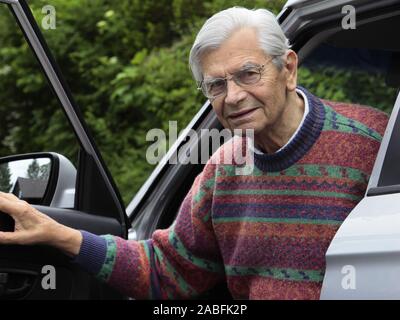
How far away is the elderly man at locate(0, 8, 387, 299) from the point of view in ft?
7.88

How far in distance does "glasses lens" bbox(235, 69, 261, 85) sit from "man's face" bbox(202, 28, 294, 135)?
0.01m

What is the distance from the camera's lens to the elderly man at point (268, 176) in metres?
2.40

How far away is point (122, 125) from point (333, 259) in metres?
5.36

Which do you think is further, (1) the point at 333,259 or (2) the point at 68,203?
(2) the point at 68,203

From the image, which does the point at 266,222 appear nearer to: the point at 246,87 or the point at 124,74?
the point at 246,87

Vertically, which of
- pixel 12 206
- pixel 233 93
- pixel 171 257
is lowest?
pixel 171 257

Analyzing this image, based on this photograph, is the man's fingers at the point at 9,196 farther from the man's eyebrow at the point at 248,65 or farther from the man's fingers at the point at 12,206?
the man's eyebrow at the point at 248,65

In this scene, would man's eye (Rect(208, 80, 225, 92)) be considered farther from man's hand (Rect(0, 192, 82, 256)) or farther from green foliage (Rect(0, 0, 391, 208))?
green foliage (Rect(0, 0, 391, 208))

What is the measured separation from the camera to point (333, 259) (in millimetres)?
2166

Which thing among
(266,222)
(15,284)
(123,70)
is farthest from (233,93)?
(123,70)

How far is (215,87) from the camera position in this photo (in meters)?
2.50

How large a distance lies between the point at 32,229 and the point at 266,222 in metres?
0.59

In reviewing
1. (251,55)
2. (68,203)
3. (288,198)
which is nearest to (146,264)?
(68,203)
